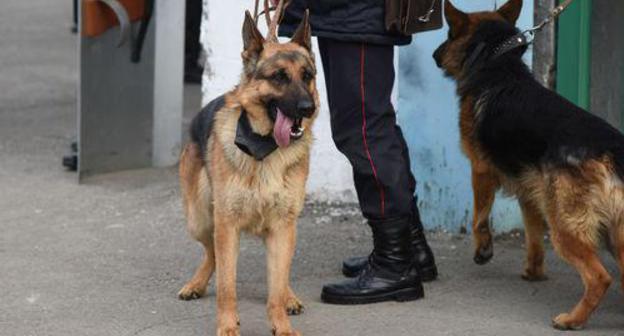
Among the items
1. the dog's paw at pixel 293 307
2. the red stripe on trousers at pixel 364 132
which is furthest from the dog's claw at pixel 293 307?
the red stripe on trousers at pixel 364 132

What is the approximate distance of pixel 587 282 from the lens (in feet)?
17.5

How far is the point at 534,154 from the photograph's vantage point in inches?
217

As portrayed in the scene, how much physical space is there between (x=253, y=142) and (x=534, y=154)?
1.26m

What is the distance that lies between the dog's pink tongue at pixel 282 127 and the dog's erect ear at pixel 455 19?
1.38 m

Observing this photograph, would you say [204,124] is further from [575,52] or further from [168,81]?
[168,81]

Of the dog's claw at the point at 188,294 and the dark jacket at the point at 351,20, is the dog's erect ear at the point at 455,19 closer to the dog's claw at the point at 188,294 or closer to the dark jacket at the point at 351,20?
the dark jacket at the point at 351,20

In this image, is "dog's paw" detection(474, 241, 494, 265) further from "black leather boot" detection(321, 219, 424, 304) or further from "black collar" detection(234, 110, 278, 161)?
"black collar" detection(234, 110, 278, 161)

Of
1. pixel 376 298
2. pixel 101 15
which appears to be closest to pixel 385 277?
pixel 376 298

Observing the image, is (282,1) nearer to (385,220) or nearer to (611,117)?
(385,220)

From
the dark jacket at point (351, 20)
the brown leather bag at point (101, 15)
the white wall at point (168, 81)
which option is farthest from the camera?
the white wall at point (168, 81)

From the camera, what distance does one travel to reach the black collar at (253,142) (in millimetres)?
5082

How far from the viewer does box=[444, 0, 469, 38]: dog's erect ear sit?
6066 millimetres

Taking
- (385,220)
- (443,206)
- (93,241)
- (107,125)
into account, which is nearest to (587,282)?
(385,220)

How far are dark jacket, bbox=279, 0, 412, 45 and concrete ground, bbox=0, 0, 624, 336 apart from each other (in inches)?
47.0
